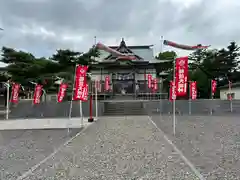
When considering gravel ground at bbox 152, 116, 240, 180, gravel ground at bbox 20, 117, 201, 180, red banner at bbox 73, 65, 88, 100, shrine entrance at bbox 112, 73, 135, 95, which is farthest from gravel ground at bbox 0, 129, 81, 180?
shrine entrance at bbox 112, 73, 135, 95

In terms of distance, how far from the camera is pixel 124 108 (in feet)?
78.4

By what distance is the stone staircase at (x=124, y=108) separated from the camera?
22922 millimetres

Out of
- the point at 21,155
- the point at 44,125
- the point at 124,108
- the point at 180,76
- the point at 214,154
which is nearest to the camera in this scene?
the point at 214,154

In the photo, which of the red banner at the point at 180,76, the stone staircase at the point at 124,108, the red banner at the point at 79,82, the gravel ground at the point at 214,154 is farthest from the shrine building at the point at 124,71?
the gravel ground at the point at 214,154

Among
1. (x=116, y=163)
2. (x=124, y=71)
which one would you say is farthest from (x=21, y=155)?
(x=124, y=71)

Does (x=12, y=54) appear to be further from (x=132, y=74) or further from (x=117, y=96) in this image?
(x=132, y=74)

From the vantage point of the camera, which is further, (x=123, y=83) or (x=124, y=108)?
(x=123, y=83)

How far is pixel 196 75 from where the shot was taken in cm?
3584

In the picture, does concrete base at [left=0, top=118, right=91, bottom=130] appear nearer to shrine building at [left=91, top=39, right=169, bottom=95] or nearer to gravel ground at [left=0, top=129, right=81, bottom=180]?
gravel ground at [left=0, top=129, right=81, bottom=180]

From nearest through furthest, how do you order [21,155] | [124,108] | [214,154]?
Answer: [214,154], [21,155], [124,108]

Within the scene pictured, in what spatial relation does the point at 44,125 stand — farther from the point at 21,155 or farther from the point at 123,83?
the point at 123,83

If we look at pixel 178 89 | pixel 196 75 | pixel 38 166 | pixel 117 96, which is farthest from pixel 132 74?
pixel 38 166

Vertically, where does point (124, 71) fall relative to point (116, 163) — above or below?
above

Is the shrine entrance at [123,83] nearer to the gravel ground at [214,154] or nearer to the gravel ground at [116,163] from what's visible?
the gravel ground at [214,154]
